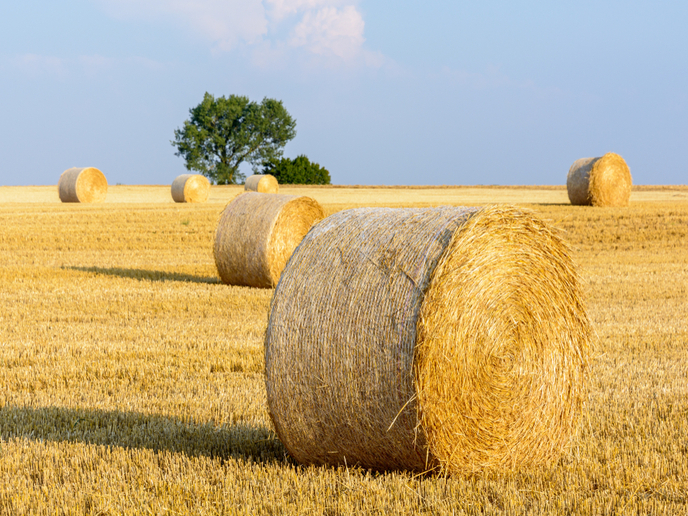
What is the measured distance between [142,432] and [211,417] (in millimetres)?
572

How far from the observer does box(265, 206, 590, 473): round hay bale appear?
431 cm

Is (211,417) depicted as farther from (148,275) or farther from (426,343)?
(148,275)

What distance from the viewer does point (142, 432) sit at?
532cm

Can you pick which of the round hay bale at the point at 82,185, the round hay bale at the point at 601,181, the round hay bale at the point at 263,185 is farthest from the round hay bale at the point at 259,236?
the round hay bale at the point at 263,185

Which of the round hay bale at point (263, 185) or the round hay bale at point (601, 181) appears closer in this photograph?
the round hay bale at point (601, 181)

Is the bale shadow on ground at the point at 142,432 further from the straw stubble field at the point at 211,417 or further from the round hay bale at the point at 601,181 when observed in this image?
the round hay bale at the point at 601,181

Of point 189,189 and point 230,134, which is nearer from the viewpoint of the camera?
point 189,189

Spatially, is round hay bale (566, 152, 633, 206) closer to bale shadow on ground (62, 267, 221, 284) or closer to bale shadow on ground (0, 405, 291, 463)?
bale shadow on ground (62, 267, 221, 284)

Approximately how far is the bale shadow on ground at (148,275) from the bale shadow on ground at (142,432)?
8023mm

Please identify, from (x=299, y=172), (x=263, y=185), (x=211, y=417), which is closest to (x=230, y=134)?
(x=299, y=172)

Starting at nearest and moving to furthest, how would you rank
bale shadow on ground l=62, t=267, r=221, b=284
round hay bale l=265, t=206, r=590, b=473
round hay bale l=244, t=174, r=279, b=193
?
round hay bale l=265, t=206, r=590, b=473
bale shadow on ground l=62, t=267, r=221, b=284
round hay bale l=244, t=174, r=279, b=193

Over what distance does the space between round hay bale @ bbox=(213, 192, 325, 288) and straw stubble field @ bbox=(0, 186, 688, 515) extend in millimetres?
632

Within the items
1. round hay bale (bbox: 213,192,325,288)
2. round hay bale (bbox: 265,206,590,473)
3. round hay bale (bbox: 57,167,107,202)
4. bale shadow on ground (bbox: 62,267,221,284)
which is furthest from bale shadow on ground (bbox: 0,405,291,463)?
round hay bale (bbox: 57,167,107,202)

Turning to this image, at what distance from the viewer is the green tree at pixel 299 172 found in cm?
5591
